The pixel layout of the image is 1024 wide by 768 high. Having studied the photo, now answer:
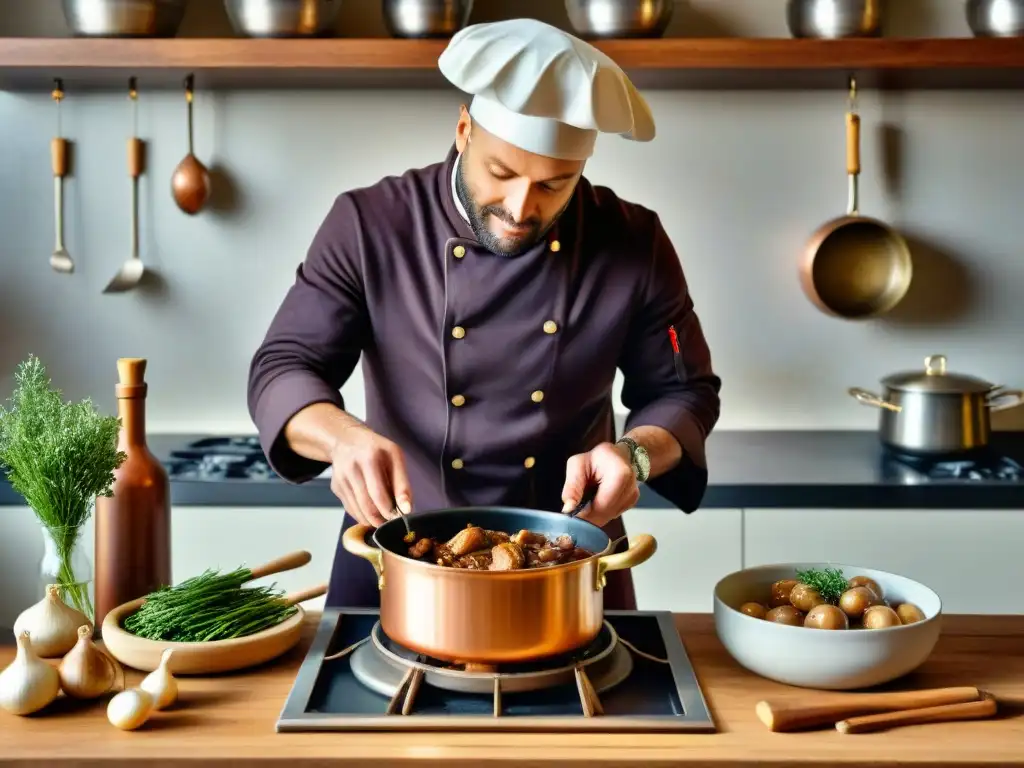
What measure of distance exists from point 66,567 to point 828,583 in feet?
2.90

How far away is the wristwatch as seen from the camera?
1595 mm

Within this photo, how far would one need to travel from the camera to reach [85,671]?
3.94 feet

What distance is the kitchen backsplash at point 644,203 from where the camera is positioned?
9.83ft

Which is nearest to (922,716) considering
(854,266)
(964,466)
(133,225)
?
(964,466)

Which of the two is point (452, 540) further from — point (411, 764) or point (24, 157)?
point (24, 157)

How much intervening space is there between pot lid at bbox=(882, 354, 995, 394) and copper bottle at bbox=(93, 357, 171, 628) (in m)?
1.82

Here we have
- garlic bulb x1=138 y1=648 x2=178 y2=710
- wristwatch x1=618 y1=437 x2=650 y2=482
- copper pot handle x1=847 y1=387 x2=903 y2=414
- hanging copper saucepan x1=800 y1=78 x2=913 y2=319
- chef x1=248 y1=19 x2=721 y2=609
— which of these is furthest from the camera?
hanging copper saucepan x1=800 y1=78 x2=913 y2=319

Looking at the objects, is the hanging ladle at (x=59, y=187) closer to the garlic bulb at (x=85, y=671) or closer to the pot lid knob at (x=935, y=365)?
the garlic bulb at (x=85, y=671)

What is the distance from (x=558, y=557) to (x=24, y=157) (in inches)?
91.1

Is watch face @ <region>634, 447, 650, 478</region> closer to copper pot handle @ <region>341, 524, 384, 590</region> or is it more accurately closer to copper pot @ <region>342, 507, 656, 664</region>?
copper pot @ <region>342, 507, 656, 664</region>

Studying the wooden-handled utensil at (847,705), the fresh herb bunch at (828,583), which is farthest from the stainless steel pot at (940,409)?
the wooden-handled utensil at (847,705)

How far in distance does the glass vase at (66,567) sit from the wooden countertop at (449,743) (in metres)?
0.19

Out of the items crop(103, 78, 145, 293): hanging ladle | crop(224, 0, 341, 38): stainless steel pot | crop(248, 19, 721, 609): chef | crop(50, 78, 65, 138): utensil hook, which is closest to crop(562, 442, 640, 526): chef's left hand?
crop(248, 19, 721, 609): chef

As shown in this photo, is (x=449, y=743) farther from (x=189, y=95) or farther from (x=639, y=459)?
(x=189, y=95)
